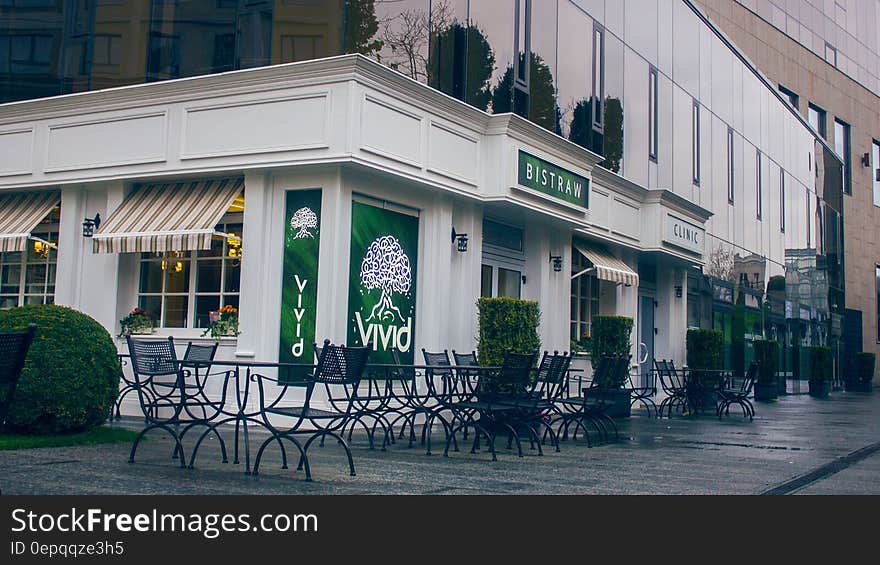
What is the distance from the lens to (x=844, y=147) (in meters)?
42.4

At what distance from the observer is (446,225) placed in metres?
13.5

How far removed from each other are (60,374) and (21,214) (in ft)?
19.7

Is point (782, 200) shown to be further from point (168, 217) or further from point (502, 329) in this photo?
point (168, 217)

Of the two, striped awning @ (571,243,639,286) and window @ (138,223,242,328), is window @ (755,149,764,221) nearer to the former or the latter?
striped awning @ (571,243,639,286)

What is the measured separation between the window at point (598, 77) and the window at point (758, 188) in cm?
1133

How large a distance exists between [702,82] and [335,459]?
1820 centimetres

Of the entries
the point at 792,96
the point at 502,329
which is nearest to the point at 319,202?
the point at 502,329

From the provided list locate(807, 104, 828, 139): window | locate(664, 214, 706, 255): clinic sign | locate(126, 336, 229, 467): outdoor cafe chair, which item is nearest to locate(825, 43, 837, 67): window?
locate(807, 104, 828, 139): window

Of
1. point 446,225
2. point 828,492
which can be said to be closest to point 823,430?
point 446,225

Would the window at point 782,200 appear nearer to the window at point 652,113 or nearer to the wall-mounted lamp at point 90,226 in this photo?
the window at point 652,113

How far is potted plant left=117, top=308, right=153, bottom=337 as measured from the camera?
12961 millimetres

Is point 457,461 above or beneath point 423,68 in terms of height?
beneath
